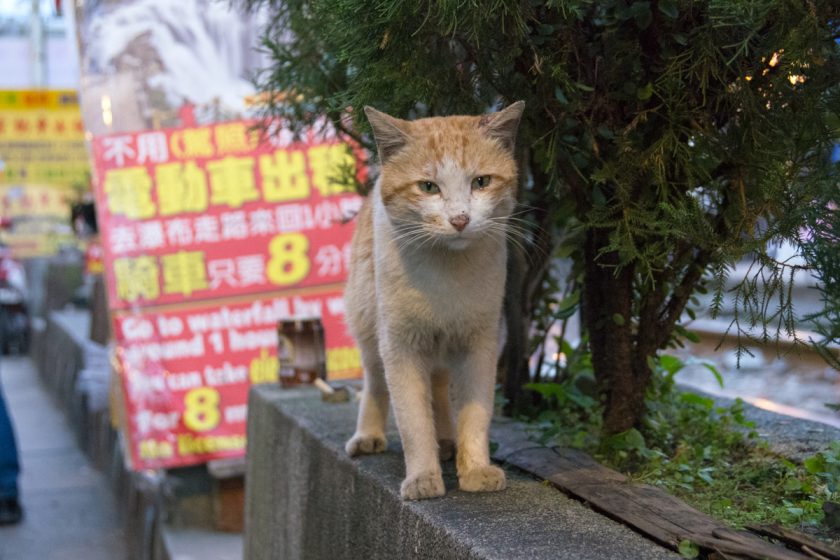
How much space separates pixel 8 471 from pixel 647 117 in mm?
4933

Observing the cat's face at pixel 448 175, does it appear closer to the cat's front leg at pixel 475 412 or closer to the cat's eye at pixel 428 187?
the cat's eye at pixel 428 187

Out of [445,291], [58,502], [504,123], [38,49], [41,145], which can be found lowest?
[58,502]

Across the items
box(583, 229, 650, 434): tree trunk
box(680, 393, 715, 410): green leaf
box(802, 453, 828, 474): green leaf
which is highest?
box(583, 229, 650, 434): tree trunk

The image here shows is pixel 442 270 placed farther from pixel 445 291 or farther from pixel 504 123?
pixel 504 123

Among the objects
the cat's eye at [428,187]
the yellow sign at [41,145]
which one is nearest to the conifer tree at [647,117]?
→ the cat's eye at [428,187]

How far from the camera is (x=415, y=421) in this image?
2480 mm

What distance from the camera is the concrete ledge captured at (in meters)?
1.98

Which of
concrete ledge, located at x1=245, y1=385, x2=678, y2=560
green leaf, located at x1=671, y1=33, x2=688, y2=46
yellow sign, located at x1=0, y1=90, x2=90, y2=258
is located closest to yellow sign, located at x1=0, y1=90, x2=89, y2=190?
yellow sign, located at x1=0, y1=90, x2=90, y2=258

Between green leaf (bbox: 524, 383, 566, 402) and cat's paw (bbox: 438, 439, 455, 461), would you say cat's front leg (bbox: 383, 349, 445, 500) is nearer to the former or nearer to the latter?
cat's paw (bbox: 438, 439, 455, 461)

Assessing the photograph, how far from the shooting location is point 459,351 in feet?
8.46

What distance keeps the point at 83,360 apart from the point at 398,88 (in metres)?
6.63

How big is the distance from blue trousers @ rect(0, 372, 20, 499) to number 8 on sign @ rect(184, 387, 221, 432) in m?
1.60

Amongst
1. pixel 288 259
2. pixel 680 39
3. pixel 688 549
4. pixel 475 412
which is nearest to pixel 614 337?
pixel 475 412

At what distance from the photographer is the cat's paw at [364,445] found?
2.84 meters
